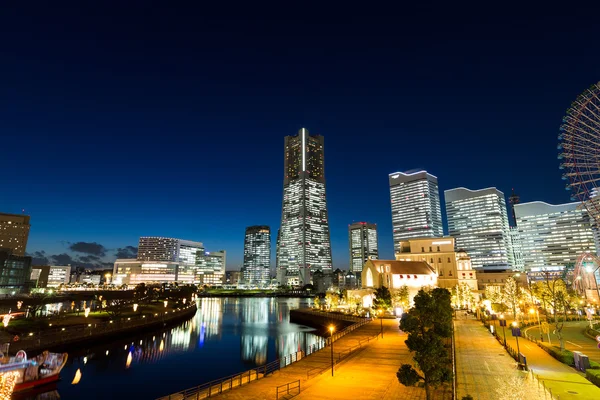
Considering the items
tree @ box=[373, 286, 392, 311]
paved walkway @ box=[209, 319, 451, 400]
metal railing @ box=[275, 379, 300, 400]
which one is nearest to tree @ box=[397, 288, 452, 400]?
paved walkway @ box=[209, 319, 451, 400]

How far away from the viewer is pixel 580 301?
84750mm

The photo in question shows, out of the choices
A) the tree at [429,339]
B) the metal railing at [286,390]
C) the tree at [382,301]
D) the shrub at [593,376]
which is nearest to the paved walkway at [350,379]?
the metal railing at [286,390]

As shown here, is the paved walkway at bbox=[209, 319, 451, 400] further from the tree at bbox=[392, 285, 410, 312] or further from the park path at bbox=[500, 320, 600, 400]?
the tree at bbox=[392, 285, 410, 312]

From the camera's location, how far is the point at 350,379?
28.6 meters

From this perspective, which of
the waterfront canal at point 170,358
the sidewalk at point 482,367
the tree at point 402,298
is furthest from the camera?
the tree at point 402,298

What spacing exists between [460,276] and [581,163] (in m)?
90.7

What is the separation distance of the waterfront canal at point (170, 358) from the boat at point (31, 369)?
1.54m

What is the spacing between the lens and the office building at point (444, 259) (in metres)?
119

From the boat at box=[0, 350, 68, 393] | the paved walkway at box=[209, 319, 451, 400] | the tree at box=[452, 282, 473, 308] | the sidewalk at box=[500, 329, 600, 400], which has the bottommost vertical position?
the boat at box=[0, 350, 68, 393]

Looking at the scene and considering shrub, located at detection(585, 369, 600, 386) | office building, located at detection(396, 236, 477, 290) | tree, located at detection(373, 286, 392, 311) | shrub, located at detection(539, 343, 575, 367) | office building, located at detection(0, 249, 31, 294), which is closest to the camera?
shrub, located at detection(585, 369, 600, 386)

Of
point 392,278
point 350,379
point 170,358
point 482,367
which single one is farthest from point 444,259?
point 350,379

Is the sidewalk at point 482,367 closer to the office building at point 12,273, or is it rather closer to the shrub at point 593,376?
the shrub at point 593,376

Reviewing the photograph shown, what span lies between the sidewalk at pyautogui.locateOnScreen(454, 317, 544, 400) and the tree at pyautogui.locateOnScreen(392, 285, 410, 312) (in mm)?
34328

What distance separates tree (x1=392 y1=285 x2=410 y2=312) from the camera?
84312 millimetres
